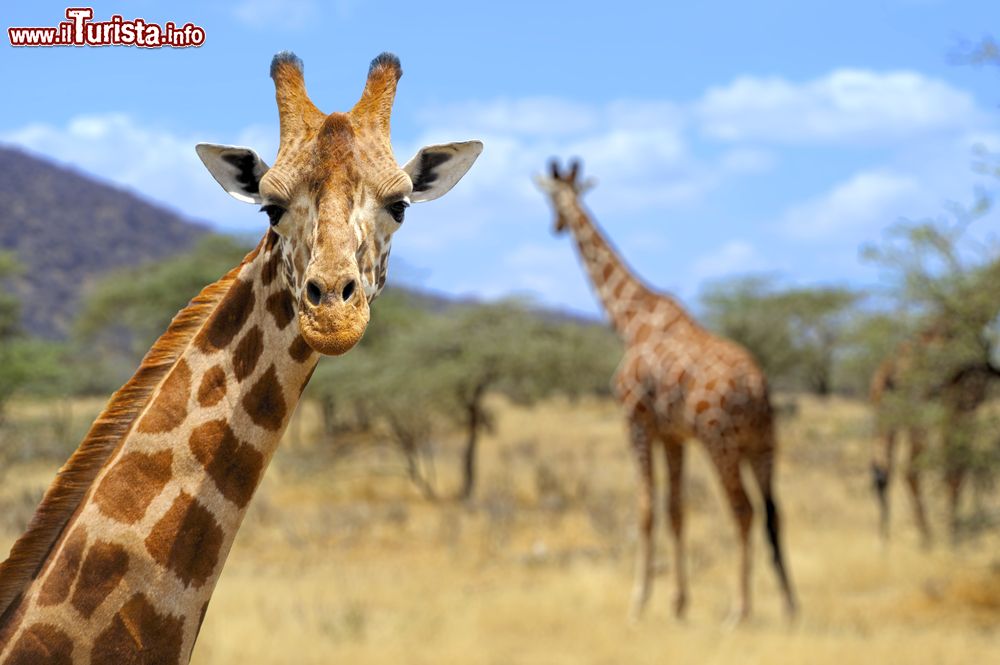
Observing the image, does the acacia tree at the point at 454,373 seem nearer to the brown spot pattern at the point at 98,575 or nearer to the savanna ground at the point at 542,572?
Answer: the savanna ground at the point at 542,572

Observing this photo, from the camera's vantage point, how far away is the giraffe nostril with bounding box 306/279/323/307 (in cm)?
247

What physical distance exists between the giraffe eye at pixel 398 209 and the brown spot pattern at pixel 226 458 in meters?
0.72

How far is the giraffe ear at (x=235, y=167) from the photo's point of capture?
286cm

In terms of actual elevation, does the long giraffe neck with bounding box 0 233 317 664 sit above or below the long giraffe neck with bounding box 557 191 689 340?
below

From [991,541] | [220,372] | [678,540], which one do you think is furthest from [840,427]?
[220,372]

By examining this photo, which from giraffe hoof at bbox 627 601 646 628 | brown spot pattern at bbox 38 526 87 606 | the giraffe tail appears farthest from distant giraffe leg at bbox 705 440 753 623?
brown spot pattern at bbox 38 526 87 606

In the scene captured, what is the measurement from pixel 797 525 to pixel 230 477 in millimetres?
13295

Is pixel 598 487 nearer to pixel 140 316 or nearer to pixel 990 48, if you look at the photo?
pixel 990 48

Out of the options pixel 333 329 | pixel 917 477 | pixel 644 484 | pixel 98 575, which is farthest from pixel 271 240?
pixel 917 477

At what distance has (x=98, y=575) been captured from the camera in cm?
270

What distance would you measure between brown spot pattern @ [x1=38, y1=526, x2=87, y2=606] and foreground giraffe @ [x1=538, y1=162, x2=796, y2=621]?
714 cm

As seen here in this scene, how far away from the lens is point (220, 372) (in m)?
2.93

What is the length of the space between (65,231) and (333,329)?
68106 mm

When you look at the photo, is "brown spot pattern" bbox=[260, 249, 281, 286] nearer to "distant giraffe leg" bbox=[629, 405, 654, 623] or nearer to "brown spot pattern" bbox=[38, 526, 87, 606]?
"brown spot pattern" bbox=[38, 526, 87, 606]
